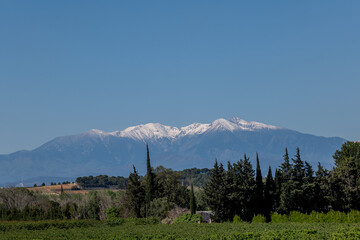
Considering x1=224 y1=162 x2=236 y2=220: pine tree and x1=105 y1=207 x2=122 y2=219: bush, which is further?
x1=105 y1=207 x2=122 y2=219: bush

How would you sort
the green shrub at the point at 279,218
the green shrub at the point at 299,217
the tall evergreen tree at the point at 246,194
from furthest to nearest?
the tall evergreen tree at the point at 246,194 → the green shrub at the point at 279,218 → the green shrub at the point at 299,217

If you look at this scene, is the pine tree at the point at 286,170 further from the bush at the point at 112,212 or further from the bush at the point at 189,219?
the bush at the point at 112,212

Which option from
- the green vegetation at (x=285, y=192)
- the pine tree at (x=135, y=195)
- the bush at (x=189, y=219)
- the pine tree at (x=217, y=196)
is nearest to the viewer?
the bush at (x=189, y=219)

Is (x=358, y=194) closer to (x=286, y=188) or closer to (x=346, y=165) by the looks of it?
(x=346, y=165)

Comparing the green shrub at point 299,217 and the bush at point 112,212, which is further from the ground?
the bush at point 112,212

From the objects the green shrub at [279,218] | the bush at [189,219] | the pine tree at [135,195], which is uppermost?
the pine tree at [135,195]

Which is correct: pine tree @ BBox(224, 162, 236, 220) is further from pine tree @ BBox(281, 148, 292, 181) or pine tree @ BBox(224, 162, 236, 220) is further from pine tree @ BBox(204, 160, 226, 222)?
pine tree @ BBox(281, 148, 292, 181)

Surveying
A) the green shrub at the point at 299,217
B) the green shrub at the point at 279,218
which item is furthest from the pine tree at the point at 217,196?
the green shrub at the point at 299,217

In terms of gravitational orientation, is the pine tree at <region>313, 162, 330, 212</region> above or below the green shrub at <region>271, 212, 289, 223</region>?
above

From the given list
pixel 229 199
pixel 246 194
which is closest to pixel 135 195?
pixel 229 199

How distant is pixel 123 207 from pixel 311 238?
175 feet

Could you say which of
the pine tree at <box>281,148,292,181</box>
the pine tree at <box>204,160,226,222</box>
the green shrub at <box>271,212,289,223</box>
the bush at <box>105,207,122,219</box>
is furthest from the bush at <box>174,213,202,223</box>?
the bush at <box>105,207,122,219</box>

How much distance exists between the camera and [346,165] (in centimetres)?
7256

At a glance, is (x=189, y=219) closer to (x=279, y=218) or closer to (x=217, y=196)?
(x=217, y=196)
